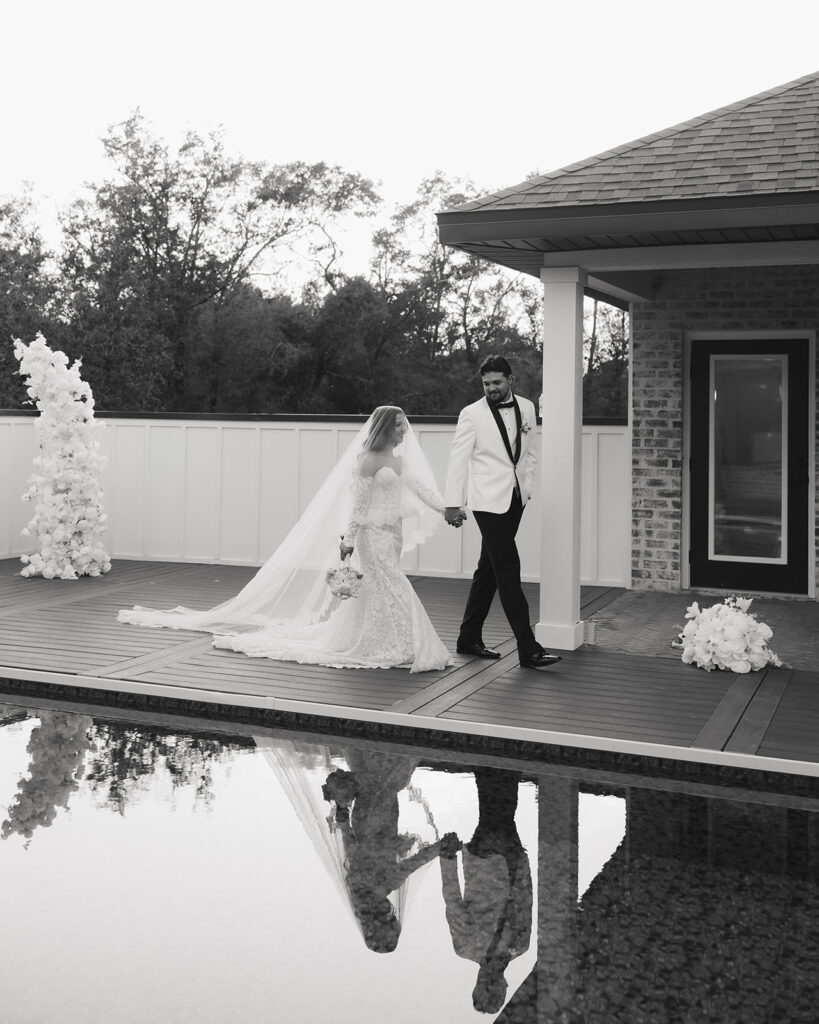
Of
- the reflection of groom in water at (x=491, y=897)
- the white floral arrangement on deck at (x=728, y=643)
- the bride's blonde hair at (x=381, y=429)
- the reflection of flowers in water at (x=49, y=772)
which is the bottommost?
the reflection of groom in water at (x=491, y=897)

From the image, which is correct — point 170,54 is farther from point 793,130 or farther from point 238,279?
point 793,130

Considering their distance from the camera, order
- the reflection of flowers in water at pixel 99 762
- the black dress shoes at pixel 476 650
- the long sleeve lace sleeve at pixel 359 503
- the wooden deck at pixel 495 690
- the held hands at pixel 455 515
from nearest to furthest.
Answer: the reflection of flowers in water at pixel 99 762, the wooden deck at pixel 495 690, the held hands at pixel 455 515, the long sleeve lace sleeve at pixel 359 503, the black dress shoes at pixel 476 650

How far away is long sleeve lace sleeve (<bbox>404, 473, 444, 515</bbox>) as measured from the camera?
7582mm

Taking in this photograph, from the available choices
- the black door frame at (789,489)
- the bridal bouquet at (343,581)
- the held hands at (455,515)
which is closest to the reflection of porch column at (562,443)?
the held hands at (455,515)

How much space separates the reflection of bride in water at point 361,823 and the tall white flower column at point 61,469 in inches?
234

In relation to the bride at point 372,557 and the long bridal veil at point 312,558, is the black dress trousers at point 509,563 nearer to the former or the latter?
the bride at point 372,557

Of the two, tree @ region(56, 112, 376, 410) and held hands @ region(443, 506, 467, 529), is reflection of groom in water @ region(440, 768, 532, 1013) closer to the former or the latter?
held hands @ region(443, 506, 467, 529)

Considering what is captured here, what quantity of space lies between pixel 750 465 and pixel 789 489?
39 cm

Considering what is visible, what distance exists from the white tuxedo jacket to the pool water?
6.50 feet

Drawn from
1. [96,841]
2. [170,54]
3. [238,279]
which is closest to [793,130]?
[96,841]

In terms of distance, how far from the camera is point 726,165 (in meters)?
7.32

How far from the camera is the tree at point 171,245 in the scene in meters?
31.2

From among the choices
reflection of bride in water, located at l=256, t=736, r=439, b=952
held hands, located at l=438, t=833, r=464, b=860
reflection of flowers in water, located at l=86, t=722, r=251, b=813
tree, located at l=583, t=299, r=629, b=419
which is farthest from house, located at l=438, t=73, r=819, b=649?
tree, located at l=583, t=299, r=629, b=419

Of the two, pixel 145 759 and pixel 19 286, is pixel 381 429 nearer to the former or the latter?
pixel 145 759
